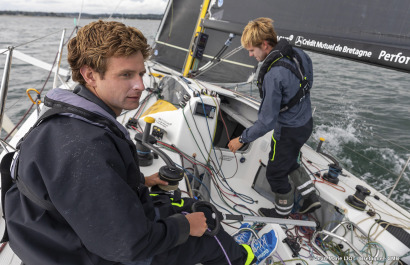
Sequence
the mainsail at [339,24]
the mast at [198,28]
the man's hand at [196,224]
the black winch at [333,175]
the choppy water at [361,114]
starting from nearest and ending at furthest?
the man's hand at [196,224] → the mainsail at [339,24] → the black winch at [333,175] → the mast at [198,28] → the choppy water at [361,114]

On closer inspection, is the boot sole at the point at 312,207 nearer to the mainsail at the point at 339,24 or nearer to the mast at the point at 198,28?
the mainsail at the point at 339,24

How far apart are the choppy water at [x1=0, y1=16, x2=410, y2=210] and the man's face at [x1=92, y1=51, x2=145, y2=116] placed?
7.05ft

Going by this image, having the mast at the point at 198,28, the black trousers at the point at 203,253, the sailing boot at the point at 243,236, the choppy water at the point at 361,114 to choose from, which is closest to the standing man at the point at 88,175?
the black trousers at the point at 203,253

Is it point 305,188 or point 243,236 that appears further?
point 305,188

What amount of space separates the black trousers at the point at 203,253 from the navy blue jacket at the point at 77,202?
229 mm

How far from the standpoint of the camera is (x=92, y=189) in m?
0.68

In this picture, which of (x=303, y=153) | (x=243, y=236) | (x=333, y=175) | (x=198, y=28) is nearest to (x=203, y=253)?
(x=243, y=236)

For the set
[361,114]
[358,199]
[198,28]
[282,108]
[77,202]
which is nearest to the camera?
[77,202]

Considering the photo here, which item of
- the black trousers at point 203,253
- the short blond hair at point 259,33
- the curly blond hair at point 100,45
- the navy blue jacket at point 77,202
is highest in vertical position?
the short blond hair at point 259,33

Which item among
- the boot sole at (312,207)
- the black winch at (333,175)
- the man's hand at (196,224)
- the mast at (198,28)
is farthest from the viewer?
the mast at (198,28)

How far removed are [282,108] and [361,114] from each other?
5.35 meters

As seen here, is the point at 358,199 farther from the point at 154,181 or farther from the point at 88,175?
the point at 88,175

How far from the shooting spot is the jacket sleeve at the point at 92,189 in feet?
2.20

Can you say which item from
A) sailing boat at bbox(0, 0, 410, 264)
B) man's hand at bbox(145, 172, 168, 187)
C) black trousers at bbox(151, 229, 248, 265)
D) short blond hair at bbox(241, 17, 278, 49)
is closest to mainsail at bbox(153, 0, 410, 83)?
sailing boat at bbox(0, 0, 410, 264)
